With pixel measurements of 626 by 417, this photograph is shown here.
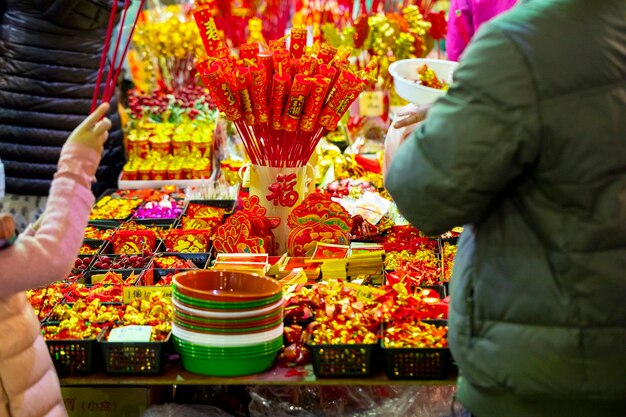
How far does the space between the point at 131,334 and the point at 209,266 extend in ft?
2.17

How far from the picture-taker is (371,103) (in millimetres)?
4465

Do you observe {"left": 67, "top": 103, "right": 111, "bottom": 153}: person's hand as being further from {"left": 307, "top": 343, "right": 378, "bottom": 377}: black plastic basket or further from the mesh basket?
{"left": 307, "top": 343, "right": 378, "bottom": 377}: black plastic basket

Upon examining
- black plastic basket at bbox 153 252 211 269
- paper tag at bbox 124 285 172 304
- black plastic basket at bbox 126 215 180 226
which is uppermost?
paper tag at bbox 124 285 172 304

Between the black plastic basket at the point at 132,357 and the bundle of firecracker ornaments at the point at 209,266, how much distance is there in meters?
0.05

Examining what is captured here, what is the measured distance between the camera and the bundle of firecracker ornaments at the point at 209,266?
218 cm

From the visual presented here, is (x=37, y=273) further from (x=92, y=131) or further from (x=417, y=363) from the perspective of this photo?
(x=417, y=363)

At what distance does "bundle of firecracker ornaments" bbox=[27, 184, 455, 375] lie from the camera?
7.15 ft

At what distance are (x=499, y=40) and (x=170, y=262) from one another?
1.48 m

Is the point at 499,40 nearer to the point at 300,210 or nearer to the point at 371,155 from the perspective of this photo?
the point at 300,210

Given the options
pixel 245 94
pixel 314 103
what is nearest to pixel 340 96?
pixel 314 103

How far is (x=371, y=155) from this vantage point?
14.1 feet

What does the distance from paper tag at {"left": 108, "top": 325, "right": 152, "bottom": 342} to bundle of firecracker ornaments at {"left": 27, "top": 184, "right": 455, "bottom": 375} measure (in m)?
0.03

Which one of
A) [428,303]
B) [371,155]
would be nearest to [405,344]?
[428,303]

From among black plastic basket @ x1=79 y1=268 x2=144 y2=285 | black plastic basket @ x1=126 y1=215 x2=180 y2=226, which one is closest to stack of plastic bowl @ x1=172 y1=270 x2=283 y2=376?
black plastic basket @ x1=79 y1=268 x2=144 y2=285
